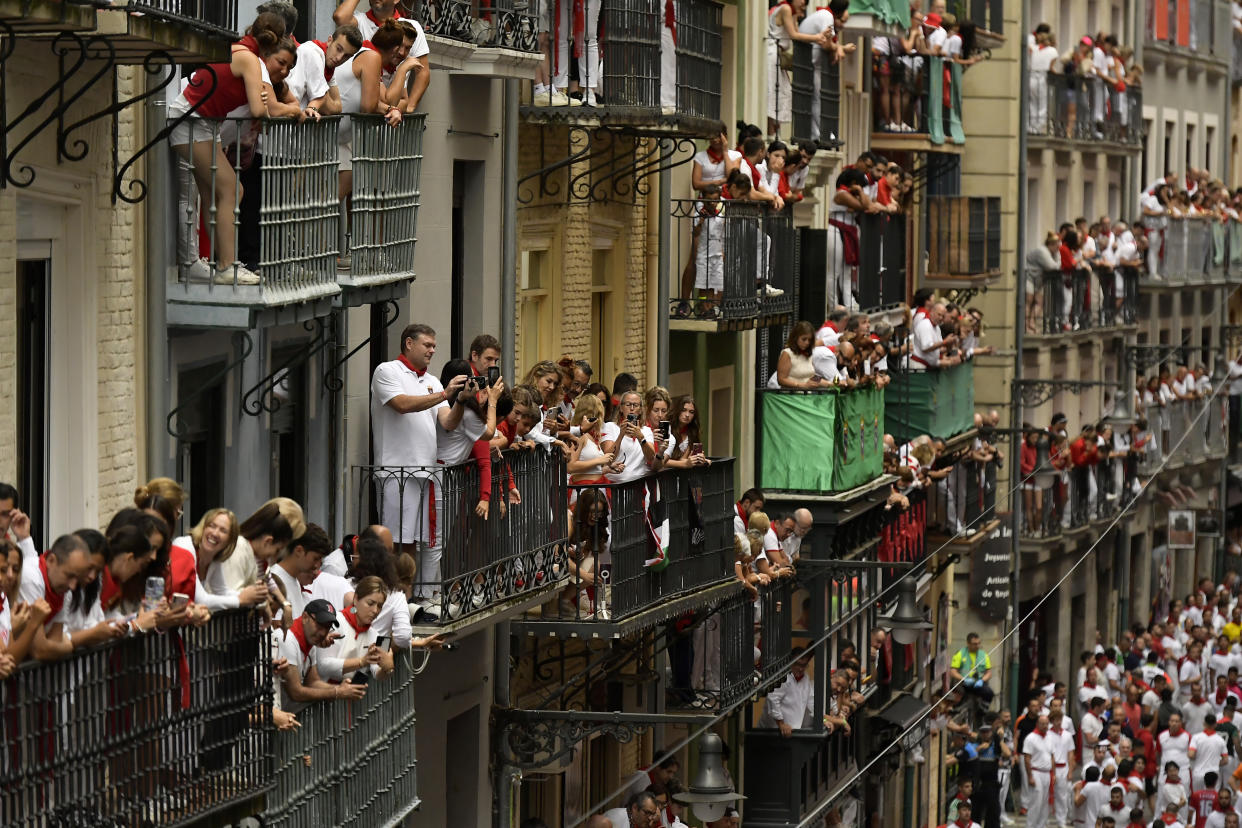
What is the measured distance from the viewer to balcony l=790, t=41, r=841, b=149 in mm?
33500

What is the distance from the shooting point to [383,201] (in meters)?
18.9

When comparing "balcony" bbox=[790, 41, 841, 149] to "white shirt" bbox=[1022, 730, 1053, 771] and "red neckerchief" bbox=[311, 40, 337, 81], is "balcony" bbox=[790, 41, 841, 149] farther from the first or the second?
"red neckerchief" bbox=[311, 40, 337, 81]

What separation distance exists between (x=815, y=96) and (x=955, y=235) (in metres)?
8.54

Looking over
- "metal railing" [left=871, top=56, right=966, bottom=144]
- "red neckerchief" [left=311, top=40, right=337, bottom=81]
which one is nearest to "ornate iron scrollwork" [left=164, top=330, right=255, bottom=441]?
"red neckerchief" [left=311, top=40, right=337, bottom=81]

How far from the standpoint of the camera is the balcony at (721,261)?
29.1 m

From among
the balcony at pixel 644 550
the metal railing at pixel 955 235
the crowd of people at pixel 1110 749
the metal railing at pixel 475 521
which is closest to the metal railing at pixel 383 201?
the metal railing at pixel 475 521

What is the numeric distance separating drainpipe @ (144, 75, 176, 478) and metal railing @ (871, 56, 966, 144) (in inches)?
913

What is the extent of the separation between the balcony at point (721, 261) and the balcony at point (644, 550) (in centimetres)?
345

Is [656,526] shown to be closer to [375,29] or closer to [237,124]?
[375,29]

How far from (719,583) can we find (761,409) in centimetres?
685

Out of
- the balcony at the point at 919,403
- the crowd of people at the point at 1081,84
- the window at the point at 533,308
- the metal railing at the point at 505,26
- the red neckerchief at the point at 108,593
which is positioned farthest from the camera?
the crowd of people at the point at 1081,84

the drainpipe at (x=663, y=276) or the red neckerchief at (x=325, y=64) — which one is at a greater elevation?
the red neckerchief at (x=325, y=64)

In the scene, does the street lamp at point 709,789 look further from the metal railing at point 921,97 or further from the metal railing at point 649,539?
the metal railing at point 921,97

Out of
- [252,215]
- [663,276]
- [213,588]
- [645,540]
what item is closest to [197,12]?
[252,215]
